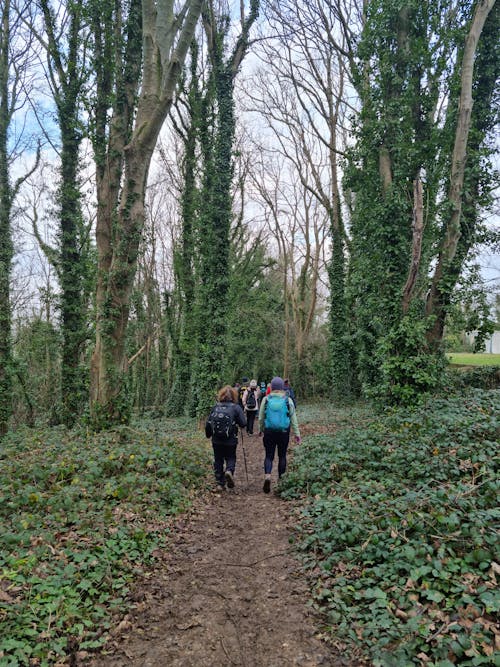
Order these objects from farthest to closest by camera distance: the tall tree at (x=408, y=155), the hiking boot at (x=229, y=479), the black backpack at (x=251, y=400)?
the black backpack at (x=251, y=400) < the tall tree at (x=408, y=155) < the hiking boot at (x=229, y=479)

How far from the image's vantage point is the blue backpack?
7.29 meters

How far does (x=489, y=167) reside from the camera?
12172 millimetres

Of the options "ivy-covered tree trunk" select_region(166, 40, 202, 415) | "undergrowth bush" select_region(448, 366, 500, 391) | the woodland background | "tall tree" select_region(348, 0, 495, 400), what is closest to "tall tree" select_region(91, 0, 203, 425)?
the woodland background

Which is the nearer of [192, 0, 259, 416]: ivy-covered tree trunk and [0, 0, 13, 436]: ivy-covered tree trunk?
[0, 0, 13, 436]: ivy-covered tree trunk

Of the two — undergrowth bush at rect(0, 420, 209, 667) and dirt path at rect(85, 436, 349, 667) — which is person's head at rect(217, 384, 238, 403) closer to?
undergrowth bush at rect(0, 420, 209, 667)

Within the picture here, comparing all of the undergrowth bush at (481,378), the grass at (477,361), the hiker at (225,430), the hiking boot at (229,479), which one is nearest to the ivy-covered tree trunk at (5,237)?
the hiker at (225,430)

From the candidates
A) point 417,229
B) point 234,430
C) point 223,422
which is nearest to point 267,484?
point 234,430

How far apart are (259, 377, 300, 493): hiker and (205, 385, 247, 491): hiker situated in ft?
1.49

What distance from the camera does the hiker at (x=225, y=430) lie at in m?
7.28

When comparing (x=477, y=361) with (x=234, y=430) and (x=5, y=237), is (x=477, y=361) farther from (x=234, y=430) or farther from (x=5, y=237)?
(x=5, y=237)

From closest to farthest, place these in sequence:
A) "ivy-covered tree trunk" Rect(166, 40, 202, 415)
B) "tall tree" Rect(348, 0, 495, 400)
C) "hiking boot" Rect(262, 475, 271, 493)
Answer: "hiking boot" Rect(262, 475, 271, 493), "tall tree" Rect(348, 0, 495, 400), "ivy-covered tree trunk" Rect(166, 40, 202, 415)

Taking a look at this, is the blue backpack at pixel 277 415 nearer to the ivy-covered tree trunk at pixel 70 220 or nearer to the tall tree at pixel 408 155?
the tall tree at pixel 408 155

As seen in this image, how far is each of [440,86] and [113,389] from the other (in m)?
13.4

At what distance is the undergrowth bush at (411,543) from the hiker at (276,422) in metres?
0.53
